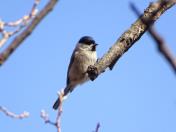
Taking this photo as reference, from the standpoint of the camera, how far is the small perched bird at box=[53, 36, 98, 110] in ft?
22.3

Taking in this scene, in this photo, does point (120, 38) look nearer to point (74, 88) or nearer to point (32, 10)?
point (32, 10)

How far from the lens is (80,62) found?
6.84 meters

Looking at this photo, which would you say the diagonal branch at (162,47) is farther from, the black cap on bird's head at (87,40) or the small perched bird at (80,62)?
the black cap on bird's head at (87,40)

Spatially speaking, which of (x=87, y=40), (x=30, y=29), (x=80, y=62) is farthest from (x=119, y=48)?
(x=87, y=40)

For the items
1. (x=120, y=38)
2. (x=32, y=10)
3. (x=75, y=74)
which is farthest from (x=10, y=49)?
(x=75, y=74)

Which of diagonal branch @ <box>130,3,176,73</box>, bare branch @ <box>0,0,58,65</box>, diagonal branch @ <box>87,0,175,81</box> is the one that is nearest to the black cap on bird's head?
diagonal branch @ <box>87,0,175,81</box>

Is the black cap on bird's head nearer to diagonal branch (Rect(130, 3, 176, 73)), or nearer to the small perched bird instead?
the small perched bird

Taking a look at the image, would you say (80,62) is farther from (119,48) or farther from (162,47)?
(162,47)

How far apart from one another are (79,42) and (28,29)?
6.58m

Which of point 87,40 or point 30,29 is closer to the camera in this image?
point 30,29

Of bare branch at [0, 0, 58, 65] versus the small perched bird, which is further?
the small perched bird

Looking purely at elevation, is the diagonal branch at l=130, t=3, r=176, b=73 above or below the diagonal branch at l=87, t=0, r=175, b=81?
below

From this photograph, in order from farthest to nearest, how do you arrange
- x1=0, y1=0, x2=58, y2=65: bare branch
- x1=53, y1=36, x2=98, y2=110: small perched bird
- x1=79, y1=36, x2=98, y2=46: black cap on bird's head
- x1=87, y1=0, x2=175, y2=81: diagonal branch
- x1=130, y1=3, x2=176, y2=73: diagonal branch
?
x1=79, y1=36, x2=98, y2=46: black cap on bird's head
x1=53, y1=36, x2=98, y2=110: small perched bird
x1=87, y1=0, x2=175, y2=81: diagonal branch
x1=0, y1=0, x2=58, y2=65: bare branch
x1=130, y1=3, x2=176, y2=73: diagonal branch

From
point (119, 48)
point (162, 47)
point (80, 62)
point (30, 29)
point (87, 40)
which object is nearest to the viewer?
point (162, 47)
